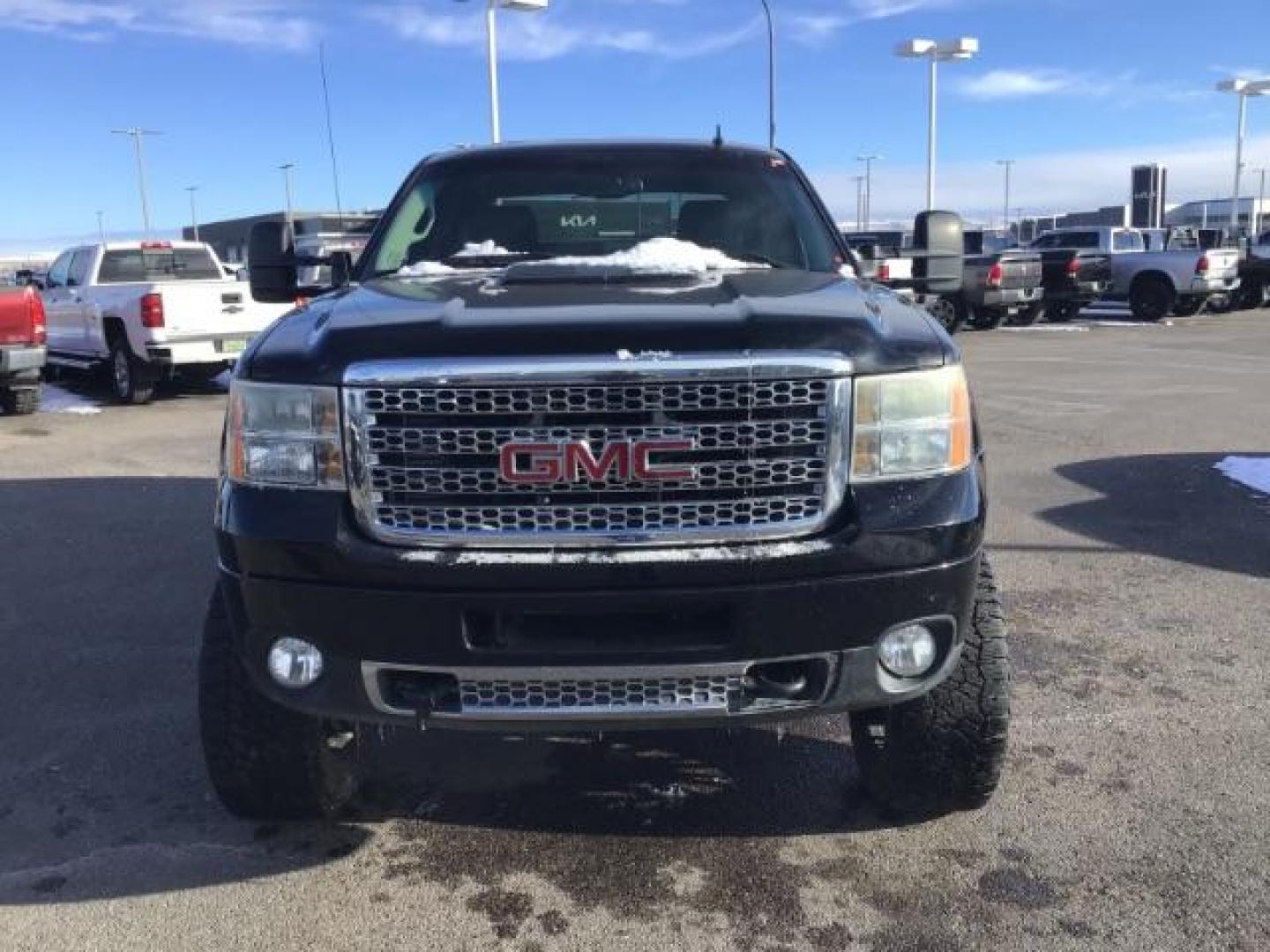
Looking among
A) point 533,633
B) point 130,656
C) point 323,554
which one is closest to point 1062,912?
point 533,633

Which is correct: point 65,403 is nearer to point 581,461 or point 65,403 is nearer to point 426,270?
point 426,270

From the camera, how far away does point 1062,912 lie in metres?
2.88

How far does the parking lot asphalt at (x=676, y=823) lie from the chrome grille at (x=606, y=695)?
572 millimetres

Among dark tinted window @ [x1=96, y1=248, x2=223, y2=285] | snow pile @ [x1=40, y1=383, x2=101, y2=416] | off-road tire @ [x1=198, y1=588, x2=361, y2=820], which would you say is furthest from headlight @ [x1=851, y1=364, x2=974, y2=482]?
dark tinted window @ [x1=96, y1=248, x2=223, y2=285]

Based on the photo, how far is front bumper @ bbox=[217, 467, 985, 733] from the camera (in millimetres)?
2633

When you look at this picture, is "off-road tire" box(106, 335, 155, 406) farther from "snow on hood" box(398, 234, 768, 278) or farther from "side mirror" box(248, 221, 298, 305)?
"snow on hood" box(398, 234, 768, 278)

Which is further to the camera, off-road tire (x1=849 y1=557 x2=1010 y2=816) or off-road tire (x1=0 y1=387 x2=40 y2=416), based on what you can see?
off-road tire (x1=0 y1=387 x2=40 y2=416)

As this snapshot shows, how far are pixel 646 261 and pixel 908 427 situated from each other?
1251mm

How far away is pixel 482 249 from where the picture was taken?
13.8 ft

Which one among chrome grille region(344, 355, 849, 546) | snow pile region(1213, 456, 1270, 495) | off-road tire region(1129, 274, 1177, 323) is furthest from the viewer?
off-road tire region(1129, 274, 1177, 323)

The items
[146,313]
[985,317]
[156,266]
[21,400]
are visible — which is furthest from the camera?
[985,317]

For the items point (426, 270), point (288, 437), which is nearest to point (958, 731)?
point (288, 437)

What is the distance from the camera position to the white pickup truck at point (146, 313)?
40.1ft

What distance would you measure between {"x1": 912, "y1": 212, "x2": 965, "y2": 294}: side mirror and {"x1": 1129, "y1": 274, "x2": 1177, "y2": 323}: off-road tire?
21.6 metres
